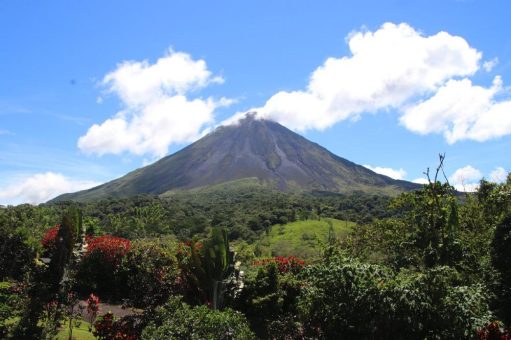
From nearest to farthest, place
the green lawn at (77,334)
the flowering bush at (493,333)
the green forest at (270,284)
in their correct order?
the flowering bush at (493,333) < the green forest at (270,284) < the green lawn at (77,334)

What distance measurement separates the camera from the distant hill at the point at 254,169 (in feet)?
479

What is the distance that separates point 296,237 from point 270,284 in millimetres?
43326

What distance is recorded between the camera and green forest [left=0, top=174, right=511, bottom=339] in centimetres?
775

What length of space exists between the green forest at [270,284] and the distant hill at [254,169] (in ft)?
396

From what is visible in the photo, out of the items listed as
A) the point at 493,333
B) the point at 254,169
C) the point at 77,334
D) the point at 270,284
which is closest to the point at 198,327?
the point at 493,333

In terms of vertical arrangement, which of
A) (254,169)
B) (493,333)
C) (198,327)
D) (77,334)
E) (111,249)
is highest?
(254,169)

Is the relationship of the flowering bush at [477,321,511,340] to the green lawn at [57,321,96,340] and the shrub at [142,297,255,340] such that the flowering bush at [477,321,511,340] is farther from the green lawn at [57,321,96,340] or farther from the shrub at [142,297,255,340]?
the green lawn at [57,321,96,340]

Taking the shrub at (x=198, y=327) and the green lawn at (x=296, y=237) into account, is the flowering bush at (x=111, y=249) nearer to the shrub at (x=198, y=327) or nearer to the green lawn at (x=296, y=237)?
the shrub at (x=198, y=327)

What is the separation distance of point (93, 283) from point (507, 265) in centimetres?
1269

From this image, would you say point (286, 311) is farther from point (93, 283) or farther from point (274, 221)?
point (274, 221)

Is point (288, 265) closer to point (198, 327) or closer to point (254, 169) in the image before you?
point (198, 327)

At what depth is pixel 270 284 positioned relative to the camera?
12500 mm

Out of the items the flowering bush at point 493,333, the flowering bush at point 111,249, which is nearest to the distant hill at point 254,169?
the flowering bush at point 111,249

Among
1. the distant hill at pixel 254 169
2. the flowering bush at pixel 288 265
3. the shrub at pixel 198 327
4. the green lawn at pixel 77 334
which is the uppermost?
the distant hill at pixel 254 169
